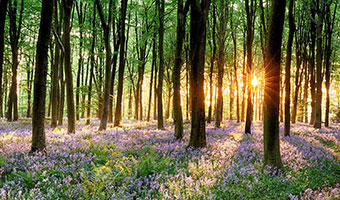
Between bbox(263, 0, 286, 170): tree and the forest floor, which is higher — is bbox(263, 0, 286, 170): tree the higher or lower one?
the higher one

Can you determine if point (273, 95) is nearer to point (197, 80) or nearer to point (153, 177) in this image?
point (197, 80)

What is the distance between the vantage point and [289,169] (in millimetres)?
6141

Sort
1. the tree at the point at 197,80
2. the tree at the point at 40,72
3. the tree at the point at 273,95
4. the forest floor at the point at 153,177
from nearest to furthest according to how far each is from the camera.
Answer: the forest floor at the point at 153,177 → the tree at the point at 273,95 → the tree at the point at 40,72 → the tree at the point at 197,80

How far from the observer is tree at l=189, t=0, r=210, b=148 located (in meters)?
8.17

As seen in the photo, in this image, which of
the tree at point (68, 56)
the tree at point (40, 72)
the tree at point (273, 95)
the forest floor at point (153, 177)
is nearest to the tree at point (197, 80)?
the forest floor at point (153, 177)

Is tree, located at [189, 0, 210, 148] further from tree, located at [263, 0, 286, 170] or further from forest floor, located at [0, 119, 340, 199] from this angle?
tree, located at [263, 0, 286, 170]

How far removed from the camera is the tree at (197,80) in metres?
8.17

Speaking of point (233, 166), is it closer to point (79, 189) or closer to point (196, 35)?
point (79, 189)

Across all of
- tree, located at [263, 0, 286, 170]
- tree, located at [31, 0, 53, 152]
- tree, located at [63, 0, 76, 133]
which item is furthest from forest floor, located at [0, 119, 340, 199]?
tree, located at [63, 0, 76, 133]

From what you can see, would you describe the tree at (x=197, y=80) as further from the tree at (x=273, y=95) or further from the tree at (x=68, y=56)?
the tree at (x=68, y=56)

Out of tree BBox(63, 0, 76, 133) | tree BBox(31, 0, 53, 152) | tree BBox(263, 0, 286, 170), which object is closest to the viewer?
tree BBox(263, 0, 286, 170)

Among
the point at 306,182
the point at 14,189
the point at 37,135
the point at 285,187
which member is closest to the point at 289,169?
the point at 306,182

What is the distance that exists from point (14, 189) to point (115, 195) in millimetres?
2064

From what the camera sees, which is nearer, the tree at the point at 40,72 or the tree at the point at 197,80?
the tree at the point at 40,72
